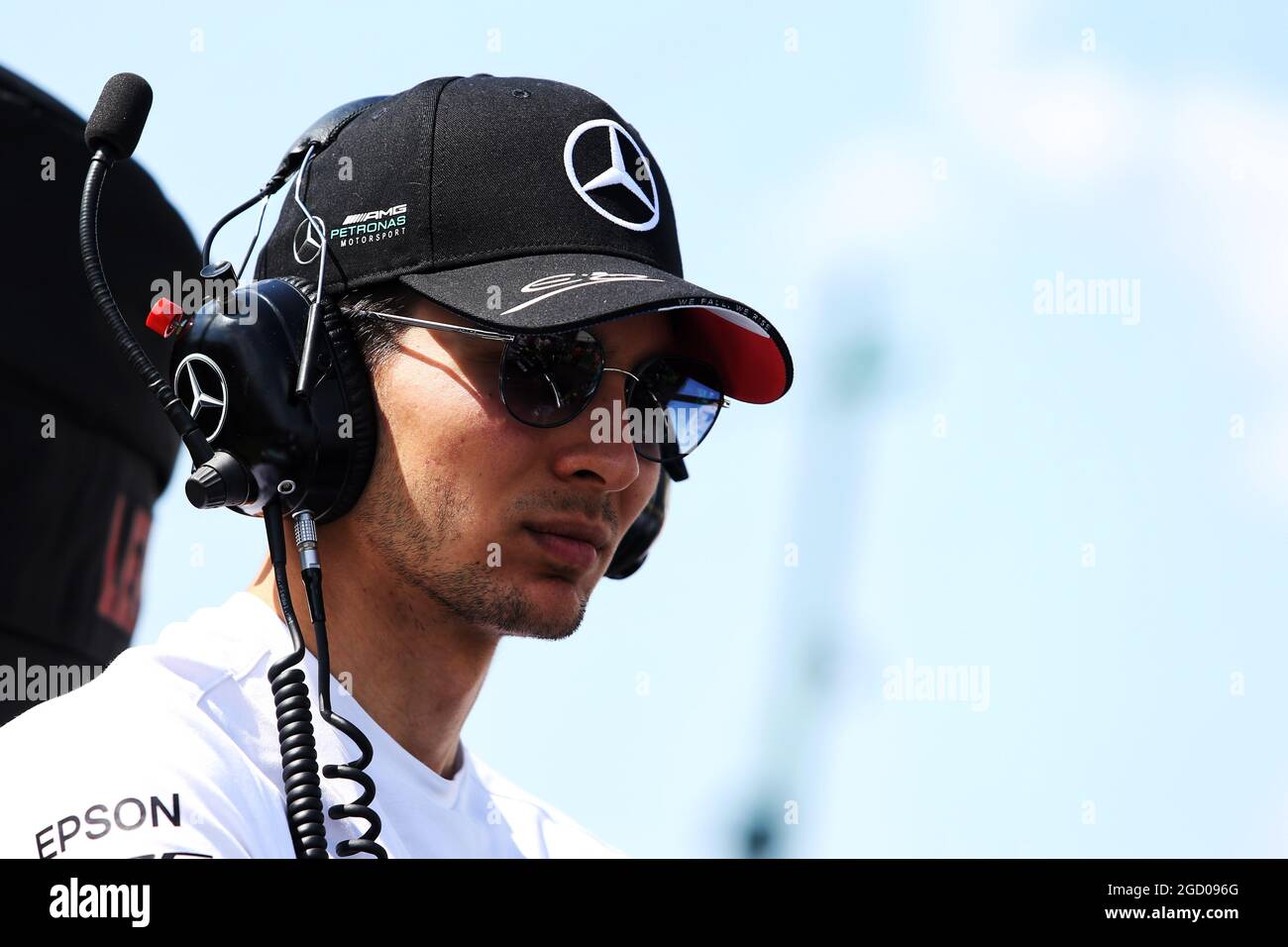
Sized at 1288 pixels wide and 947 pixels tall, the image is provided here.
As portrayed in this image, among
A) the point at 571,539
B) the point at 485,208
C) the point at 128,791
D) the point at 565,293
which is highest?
the point at 485,208

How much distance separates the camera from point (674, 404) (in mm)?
2939

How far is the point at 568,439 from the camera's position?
2.73 meters

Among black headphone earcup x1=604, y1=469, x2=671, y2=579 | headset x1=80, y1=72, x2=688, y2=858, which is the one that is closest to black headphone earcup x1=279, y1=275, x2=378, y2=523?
headset x1=80, y1=72, x2=688, y2=858

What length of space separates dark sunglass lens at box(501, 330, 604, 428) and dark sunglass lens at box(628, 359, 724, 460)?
153 millimetres

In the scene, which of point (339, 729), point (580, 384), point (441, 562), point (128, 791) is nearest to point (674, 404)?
point (580, 384)

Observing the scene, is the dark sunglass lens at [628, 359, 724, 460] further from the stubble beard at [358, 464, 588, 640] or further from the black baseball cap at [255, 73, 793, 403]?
the stubble beard at [358, 464, 588, 640]

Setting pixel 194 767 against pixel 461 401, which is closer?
pixel 194 767

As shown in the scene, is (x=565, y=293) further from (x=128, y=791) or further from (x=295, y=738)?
(x=128, y=791)

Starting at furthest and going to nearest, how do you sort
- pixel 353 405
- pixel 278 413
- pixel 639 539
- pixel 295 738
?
pixel 639 539
pixel 353 405
pixel 278 413
pixel 295 738

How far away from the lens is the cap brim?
2512 mm

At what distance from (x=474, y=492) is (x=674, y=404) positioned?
48cm
